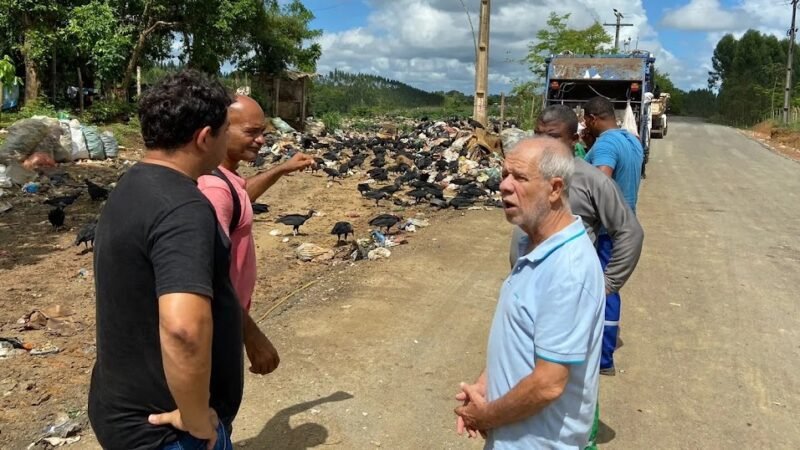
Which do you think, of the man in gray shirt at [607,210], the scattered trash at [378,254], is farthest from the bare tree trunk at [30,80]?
the man in gray shirt at [607,210]

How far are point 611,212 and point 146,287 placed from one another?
2.34m

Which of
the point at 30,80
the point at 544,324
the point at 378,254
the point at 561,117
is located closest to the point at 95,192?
the point at 378,254

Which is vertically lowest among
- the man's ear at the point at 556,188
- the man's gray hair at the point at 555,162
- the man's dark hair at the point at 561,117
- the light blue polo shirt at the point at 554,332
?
the light blue polo shirt at the point at 554,332

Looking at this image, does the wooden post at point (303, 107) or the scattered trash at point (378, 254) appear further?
the wooden post at point (303, 107)

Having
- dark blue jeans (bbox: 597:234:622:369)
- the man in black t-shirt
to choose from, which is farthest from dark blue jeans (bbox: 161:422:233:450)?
dark blue jeans (bbox: 597:234:622:369)

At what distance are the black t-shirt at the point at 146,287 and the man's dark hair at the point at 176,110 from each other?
9cm

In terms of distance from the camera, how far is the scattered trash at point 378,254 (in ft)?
23.0

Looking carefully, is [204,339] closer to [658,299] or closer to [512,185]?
[512,185]

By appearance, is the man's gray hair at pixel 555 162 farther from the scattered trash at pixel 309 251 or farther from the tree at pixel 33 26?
the tree at pixel 33 26

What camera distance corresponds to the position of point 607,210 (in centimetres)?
317

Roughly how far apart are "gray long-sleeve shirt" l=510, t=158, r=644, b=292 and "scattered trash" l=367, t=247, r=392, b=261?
3.96 metres

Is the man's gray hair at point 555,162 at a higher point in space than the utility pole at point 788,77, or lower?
lower

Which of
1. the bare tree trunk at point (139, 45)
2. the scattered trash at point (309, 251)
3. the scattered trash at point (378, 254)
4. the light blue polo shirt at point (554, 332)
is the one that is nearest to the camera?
the light blue polo shirt at point (554, 332)

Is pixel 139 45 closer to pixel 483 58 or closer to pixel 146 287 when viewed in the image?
pixel 483 58
